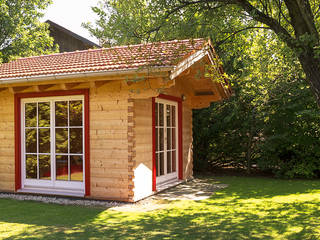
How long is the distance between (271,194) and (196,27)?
4.40 meters

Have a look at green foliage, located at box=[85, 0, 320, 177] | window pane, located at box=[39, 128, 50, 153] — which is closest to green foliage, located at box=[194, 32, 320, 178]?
green foliage, located at box=[85, 0, 320, 177]

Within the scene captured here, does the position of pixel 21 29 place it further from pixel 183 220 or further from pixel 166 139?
pixel 183 220

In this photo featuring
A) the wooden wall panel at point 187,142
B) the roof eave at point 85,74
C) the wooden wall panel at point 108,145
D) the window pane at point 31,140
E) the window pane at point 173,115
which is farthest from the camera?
the wooden wall panel at point 187,142

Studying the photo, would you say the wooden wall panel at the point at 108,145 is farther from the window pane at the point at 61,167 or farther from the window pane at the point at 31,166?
the window pane at the point at 31,166

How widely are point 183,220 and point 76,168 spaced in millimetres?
3033

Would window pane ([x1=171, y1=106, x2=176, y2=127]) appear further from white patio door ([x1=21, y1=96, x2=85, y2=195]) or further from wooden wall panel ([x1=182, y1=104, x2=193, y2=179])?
white patio door ([x1=21, y1=96, x2=85, y2=195])

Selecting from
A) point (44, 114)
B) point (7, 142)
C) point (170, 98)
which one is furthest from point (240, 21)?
point (7, 142)

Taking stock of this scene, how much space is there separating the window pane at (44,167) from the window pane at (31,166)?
16 centimetres

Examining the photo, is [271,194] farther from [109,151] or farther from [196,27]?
[196,27]

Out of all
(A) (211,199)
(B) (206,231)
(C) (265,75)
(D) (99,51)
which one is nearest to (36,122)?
(D) (99,51)

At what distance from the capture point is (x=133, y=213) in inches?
244

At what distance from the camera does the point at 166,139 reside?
357 inches

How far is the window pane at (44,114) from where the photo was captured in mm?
7895

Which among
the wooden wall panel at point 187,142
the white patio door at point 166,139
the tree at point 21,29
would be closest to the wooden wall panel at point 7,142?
the white patio door at point 166,139
